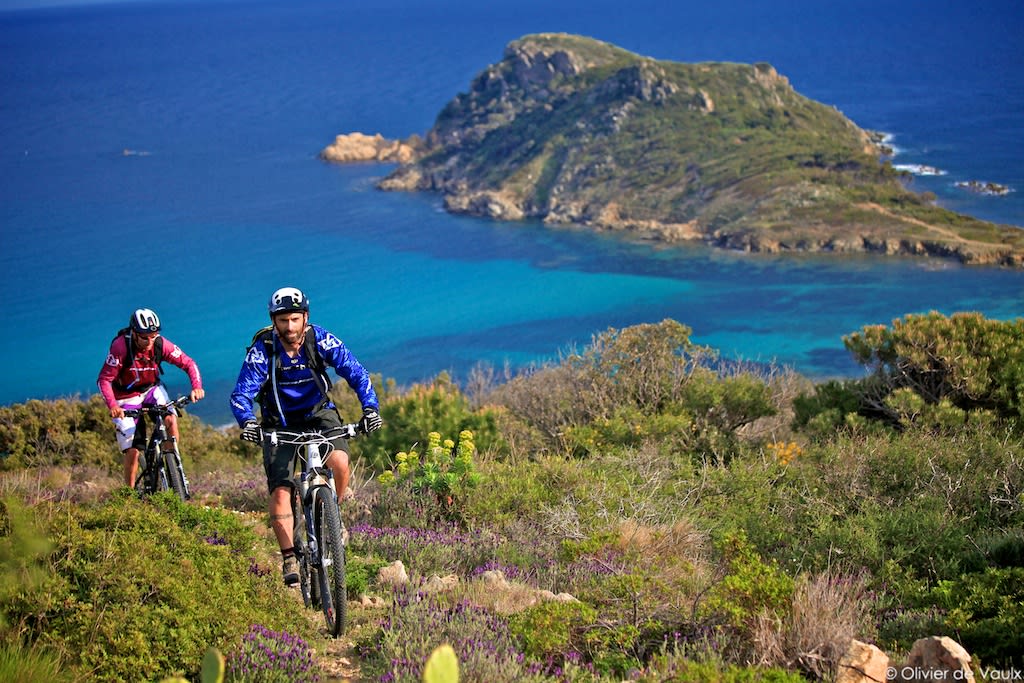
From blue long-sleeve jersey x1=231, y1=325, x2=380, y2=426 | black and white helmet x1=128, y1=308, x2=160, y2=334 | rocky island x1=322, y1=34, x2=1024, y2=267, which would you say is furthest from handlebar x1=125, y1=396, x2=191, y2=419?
rocky island x1=322, y1=34, x2=1024, y2=267

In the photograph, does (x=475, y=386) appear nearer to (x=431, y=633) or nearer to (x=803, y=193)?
(x=431, y=633)

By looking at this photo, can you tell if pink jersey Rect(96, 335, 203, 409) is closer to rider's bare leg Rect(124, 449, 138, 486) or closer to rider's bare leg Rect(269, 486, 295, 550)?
rider's bare leg Rect(124, 449, 138, 486)

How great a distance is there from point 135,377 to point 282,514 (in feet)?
10.3

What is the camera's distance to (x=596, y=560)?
6.44 meters

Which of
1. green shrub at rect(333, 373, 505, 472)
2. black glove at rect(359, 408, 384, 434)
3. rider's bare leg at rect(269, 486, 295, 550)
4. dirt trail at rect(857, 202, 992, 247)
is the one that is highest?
dirt trail at rect(857, 202, 992, 247)

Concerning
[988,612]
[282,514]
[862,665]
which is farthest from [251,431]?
[988,612]

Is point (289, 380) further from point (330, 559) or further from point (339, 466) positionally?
point (330, 559)

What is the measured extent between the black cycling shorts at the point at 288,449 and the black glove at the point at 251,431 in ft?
0.27

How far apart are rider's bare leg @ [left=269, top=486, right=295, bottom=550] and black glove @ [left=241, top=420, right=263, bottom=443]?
0.38m

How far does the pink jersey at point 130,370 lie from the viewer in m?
8.26

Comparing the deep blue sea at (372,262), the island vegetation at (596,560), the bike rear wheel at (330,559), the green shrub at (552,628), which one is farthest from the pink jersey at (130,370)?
the deep blue sea at (372,262)

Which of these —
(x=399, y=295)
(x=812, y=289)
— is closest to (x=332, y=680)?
(x=812, y=289)

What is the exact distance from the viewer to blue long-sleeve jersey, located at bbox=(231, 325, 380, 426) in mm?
5988

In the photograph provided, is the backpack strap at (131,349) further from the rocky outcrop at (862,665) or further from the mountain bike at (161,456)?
the rocky outcrop at (862,665)
